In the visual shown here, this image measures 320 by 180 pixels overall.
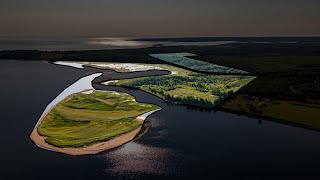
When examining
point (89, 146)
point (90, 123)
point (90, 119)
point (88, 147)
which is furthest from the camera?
point (90, 119)

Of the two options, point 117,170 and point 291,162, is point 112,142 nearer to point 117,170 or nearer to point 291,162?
point 117,170

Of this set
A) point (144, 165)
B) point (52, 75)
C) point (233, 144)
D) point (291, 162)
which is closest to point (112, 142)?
point (144, 165)

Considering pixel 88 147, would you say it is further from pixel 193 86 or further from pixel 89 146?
pixel 193 86

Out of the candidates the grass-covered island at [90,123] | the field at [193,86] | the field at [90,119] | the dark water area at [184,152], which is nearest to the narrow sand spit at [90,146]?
the grass-covered island at [90,123]

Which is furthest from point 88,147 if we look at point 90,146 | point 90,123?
point 90,123

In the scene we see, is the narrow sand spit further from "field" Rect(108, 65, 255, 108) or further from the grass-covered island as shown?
"field" Rect(108, 65, 255, 108)

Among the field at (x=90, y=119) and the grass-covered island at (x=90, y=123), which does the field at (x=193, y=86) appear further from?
the grass-covered island at (x=90, y=123)
